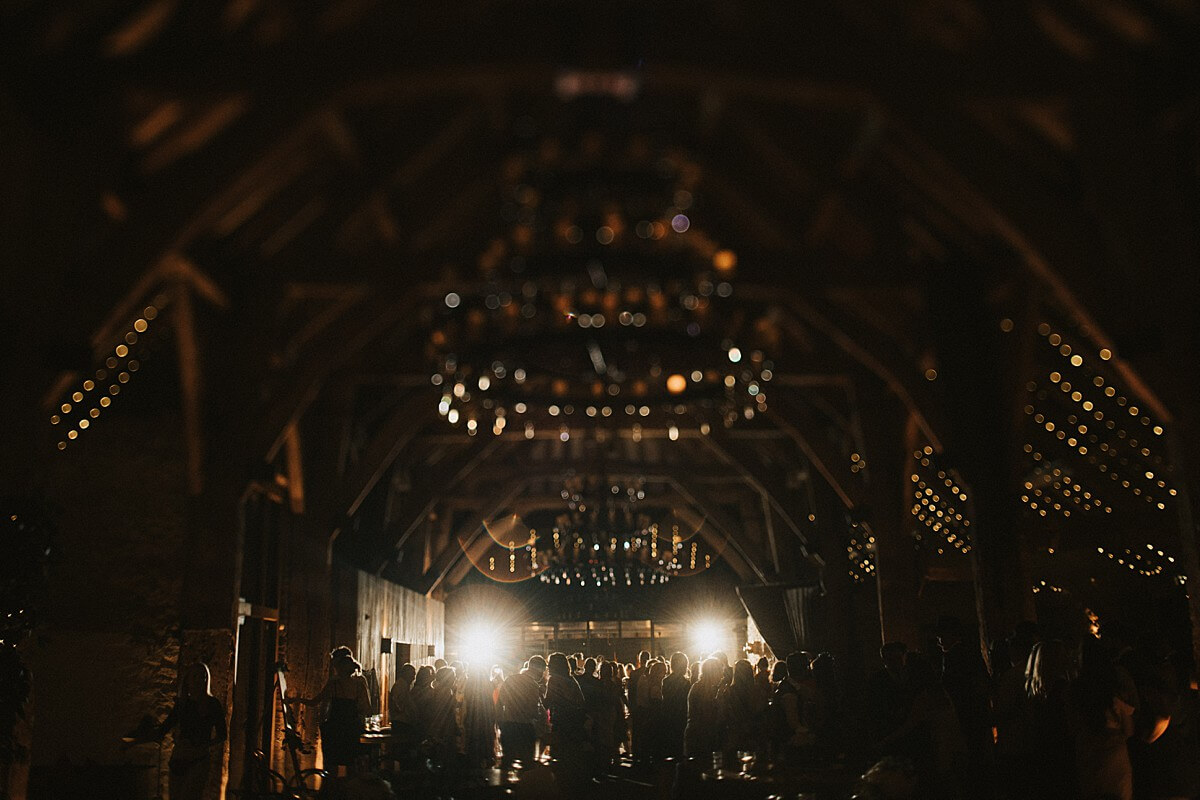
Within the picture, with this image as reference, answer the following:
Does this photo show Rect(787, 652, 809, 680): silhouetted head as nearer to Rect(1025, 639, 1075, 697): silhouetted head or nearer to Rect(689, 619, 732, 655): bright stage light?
Rect(1025, 639, 1075, 697): silhouetted head

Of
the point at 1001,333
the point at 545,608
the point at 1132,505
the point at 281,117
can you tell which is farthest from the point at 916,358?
the point at 545,608

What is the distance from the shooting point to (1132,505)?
42.8ft

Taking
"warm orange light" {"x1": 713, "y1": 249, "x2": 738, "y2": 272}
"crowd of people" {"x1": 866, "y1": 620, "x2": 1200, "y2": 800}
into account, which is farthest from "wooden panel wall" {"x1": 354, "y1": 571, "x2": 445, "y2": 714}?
"warm orange light" {"x1": 713, "y1": 249, "x2": 738, "y2": 272}

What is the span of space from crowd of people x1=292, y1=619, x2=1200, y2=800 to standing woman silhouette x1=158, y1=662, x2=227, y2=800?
1.78m

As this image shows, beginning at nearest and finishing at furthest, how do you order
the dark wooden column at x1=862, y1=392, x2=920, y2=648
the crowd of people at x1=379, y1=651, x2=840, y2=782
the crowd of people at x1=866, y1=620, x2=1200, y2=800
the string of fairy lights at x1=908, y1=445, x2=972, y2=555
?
the crowd of people at x1=866, y1=620, x2=1200, y2=800, the crowd of people at x1=379, y1=651, x2=840, y2=782, the dark wooden column at x1=862, y1=392, x2=920, y2=648, the string of fairy lights at x1=908, y1=445, x2=972, y2=555

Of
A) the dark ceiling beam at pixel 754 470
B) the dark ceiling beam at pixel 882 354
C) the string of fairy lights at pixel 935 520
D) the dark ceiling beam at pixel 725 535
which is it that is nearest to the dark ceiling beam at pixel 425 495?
the dark ceiling beam at pixel 754 470

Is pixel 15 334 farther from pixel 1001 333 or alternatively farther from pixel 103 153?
pixel 1001 333

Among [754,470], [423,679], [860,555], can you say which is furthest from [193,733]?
[860,555]

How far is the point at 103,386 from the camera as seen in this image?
10.2 m

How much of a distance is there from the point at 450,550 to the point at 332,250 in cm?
1161

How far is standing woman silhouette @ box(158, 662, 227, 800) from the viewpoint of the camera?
286 inches

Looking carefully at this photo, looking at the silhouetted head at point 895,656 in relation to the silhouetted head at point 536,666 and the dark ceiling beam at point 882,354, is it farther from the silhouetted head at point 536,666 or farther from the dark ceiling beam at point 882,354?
the silhouetted head at point 536,666

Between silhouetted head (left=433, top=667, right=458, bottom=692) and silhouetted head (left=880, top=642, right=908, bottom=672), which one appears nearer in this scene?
silhouetted head (left=880, top=642, right=908, bottom=672)

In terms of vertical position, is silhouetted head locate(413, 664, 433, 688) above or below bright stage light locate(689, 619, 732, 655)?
below
